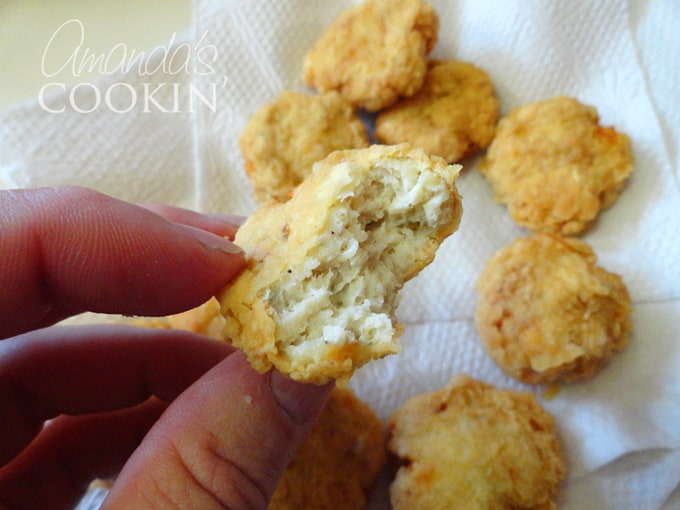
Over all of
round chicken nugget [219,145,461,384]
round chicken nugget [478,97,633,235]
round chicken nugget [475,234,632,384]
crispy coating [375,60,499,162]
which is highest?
round chicken nugget [219,145,461,384]

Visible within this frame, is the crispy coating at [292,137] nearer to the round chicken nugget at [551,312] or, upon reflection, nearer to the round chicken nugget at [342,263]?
the round chicken nugget at [551,312]

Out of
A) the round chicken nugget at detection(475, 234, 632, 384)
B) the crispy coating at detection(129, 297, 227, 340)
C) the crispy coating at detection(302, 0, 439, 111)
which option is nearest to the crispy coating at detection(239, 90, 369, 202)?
the crispy coating at detection(302, 0, 439, 111)

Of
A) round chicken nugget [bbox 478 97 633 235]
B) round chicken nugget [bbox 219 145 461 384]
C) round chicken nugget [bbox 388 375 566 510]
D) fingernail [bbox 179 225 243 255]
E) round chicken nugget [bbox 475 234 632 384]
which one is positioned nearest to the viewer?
round chicken nugget [bbox 219 145 461 384]

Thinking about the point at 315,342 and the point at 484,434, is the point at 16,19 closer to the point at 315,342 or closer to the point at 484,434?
the point at 315,342

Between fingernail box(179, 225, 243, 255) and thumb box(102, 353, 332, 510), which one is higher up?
fingernail box(179, 225, 243, 255)

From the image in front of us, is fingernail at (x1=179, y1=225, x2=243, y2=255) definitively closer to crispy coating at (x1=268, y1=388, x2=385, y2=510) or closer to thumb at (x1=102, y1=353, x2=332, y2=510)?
thumb at (x1=102, y1=353, x2=332, y2=510)

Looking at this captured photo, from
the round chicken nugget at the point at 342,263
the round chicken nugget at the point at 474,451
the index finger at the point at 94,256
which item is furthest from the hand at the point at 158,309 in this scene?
the round chicken nugget at the point at 474,451

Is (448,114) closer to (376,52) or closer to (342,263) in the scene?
(376,52)

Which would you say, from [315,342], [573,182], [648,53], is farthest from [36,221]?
[648,53]
